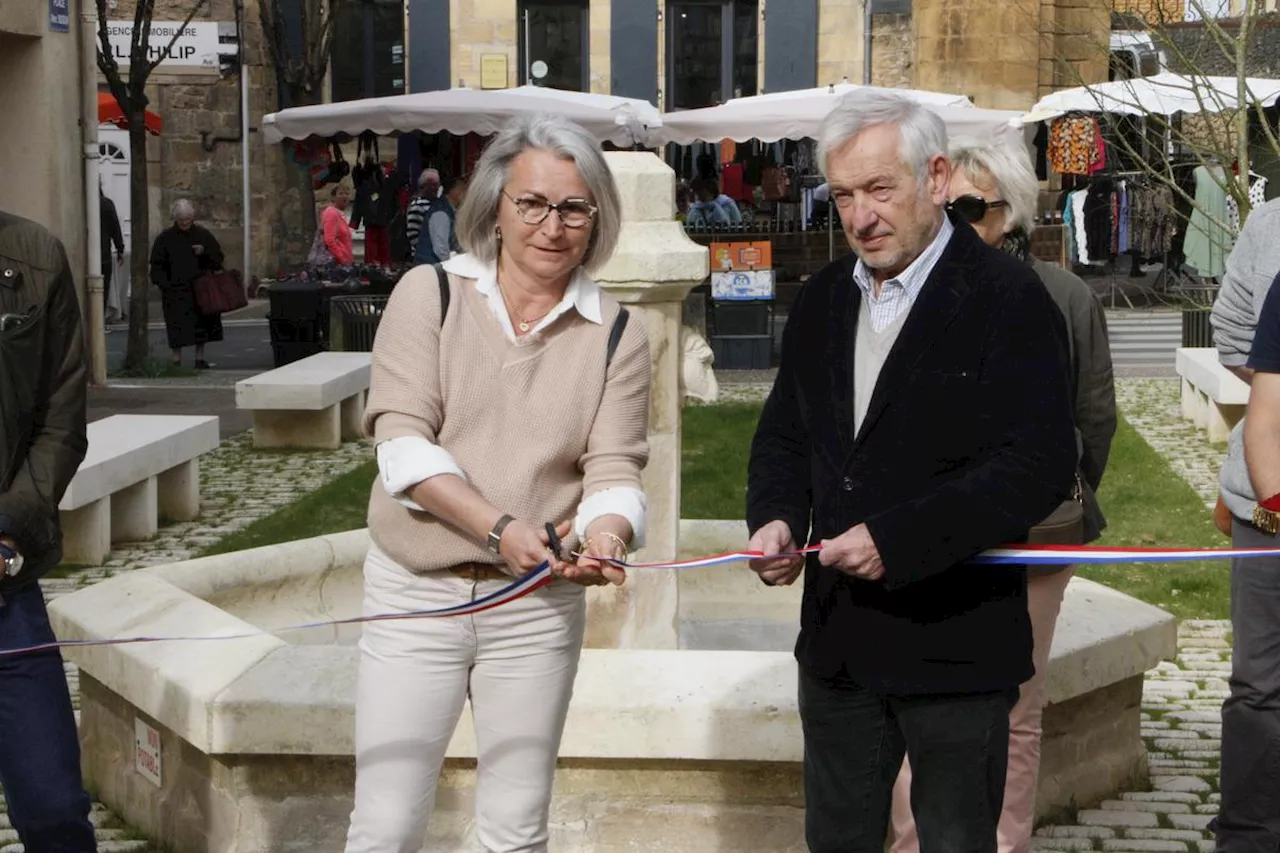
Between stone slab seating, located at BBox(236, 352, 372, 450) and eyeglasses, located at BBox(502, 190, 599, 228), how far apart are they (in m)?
9.50

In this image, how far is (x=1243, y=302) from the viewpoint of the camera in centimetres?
452

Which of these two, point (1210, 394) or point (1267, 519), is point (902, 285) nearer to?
point (1267, 519)

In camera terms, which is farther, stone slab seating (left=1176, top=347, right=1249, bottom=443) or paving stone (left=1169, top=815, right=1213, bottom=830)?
stone slab seating (left=1176, top=347, right=1249, bottom=443)

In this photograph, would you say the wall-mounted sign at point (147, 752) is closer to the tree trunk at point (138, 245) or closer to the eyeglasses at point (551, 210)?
the eyeglasses at point (551, 210)

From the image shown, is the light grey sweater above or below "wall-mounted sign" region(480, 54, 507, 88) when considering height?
below

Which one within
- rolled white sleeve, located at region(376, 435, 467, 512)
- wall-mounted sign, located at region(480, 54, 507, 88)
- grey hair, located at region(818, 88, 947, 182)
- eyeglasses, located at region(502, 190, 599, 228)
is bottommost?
rolled white sleeve, located at region(376, 435, 467, 512)

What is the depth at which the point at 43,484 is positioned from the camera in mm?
3938

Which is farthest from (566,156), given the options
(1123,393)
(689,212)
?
(689,212)

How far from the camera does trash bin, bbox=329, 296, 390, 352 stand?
56.7ft

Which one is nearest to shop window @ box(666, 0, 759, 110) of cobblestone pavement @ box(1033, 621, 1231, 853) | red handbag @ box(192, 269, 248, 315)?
red handbag @ box(192, 269, 248, 315)

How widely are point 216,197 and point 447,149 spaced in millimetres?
8470

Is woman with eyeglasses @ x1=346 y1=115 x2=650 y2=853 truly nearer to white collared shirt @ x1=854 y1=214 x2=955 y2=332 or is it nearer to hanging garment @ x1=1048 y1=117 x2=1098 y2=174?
white collared shirt @ x1=854 y1=214 x2=955 y2=332

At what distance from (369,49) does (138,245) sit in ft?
49.7

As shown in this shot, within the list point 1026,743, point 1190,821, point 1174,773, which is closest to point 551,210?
point 1026,743
